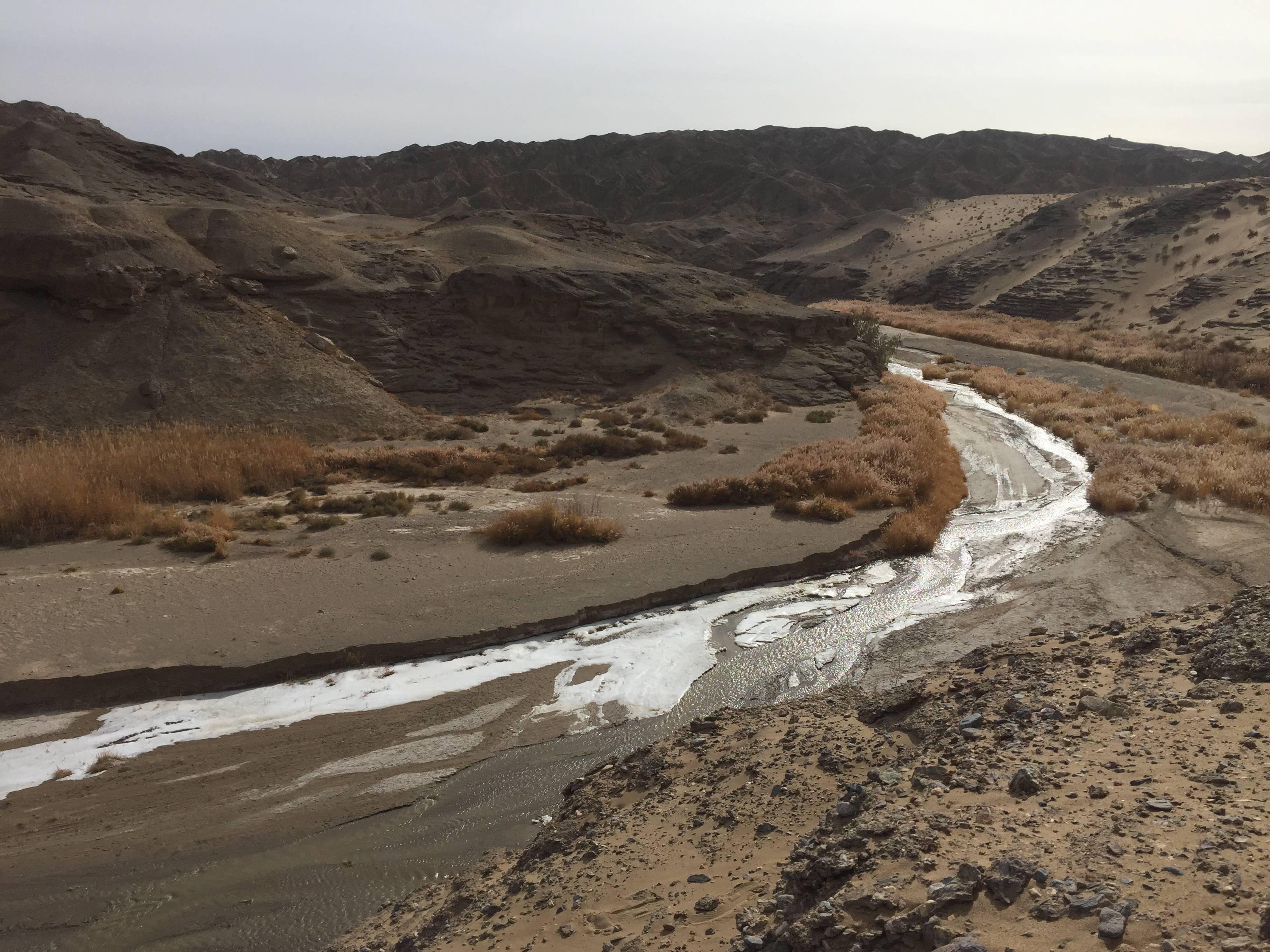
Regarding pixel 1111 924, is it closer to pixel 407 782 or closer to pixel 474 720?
pixel 407 782

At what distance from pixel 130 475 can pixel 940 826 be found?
1470 centimetres

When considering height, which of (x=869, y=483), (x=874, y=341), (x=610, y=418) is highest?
(x=874, y=341)

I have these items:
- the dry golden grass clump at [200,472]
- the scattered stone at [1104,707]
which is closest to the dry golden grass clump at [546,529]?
the dry golden grass clump at [200,472]

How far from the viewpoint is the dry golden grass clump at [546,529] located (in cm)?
1402

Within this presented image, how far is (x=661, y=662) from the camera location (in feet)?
35.7

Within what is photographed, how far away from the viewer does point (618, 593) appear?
40.8ft

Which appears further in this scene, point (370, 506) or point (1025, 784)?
point (370, 506)

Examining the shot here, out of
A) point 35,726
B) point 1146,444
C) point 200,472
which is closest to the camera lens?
point 35,726

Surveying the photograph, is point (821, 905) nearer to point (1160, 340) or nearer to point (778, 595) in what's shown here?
point (778, 595)

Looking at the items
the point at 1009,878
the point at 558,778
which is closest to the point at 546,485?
the point at 558,778

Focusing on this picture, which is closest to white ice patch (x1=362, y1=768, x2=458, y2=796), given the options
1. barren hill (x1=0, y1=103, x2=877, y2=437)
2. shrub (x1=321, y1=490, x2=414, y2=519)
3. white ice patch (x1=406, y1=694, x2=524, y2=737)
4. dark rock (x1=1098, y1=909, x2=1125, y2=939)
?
white ice patch (x1=406, y1=694, x2=524, y2=737)

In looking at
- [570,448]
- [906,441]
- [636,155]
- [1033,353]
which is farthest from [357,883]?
[636,155]

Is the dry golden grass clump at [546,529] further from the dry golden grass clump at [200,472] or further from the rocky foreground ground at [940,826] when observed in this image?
the rocky foreground ground at [940,826]

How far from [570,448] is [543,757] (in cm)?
1180
